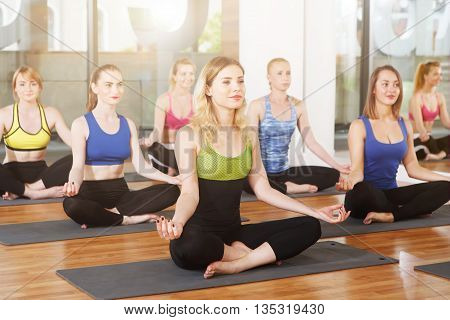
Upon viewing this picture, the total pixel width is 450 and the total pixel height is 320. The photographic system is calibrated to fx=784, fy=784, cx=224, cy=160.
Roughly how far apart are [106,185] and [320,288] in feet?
5.51

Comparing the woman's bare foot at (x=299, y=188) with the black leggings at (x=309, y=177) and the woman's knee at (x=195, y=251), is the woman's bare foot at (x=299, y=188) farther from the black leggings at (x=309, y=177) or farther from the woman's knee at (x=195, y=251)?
the woman's knee at (x=195, y=251)

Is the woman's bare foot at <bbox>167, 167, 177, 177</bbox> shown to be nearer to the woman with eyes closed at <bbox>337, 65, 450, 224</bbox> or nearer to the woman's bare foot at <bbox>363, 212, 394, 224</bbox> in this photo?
the woman with eyes closed at <bbox>337, 65, 450, 224</bbox>

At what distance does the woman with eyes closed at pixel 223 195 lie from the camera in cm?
296

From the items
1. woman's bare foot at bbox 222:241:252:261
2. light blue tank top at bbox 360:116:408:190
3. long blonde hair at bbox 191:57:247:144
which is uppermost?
long blonde hair at bbox 191:57:247:144

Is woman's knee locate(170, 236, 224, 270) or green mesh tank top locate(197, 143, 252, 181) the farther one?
green mesh tank top locate(197, 143, 252, 181)

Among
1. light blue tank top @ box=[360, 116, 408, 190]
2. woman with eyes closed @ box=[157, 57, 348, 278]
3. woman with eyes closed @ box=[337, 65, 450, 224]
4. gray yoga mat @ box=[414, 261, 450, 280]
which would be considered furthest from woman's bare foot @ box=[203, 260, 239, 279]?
light blue tank top @ box=[360, 116, 408, 190]

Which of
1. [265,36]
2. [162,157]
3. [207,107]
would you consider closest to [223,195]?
[207,107]

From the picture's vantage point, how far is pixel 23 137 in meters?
4.95

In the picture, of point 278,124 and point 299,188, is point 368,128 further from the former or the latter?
point 299,188

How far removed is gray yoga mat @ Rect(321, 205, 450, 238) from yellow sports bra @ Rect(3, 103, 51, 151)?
1944 mm

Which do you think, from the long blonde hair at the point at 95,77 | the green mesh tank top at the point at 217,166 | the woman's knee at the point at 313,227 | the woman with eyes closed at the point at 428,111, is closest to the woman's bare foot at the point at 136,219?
the long blonde hair at the point at 95,77

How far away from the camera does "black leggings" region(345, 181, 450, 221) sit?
4082 millimetres

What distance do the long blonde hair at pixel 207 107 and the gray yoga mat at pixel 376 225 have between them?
97cm

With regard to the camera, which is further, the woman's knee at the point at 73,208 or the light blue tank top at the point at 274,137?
the light blue tank top at the point at 274,137
